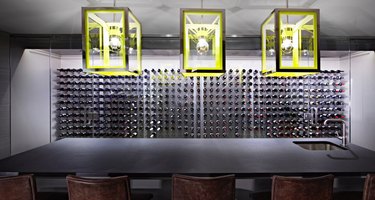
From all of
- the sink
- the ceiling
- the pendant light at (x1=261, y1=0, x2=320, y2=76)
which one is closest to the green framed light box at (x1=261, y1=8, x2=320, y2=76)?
the pendant light at (x1=261, y1=0, x2=320, y2=76)

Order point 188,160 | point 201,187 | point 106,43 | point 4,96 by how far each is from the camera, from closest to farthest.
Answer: point 201,187 → point 188,160 → point 106,43 → point 4,96

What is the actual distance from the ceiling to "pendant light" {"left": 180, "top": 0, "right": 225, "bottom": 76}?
0.71 m

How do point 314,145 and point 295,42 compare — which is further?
point 314,145

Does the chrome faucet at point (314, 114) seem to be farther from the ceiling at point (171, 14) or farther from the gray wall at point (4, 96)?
the gray wall at point (4, 96)

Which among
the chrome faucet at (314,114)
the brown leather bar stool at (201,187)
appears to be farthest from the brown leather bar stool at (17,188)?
the chrome faucet at (314,114)

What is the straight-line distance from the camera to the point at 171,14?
134 inches

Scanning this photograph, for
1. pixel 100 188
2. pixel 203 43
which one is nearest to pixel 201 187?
pixel 100 188

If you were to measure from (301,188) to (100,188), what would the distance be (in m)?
1.27

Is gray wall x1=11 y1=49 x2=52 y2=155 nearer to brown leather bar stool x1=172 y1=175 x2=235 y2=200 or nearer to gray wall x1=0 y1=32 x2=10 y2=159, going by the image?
gray wall x1=0 y1=32 x2=10 y2=159

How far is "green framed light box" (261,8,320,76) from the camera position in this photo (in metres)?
2.36

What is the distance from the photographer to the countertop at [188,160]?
1.77 meters

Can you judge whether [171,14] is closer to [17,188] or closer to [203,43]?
[203,43]

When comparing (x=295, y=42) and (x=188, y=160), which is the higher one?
(x=295, y=42)

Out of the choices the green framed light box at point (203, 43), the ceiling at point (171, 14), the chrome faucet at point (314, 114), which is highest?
the ceiling at point (171, 14)
